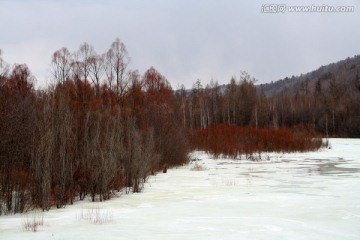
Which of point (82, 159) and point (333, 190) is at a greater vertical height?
point (82, 159)

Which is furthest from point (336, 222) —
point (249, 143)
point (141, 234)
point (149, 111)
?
point (249, 143)

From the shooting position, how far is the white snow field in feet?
20.0

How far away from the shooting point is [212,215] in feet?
25.0

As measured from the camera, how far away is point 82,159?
10445mm

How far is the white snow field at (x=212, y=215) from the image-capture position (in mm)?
6082

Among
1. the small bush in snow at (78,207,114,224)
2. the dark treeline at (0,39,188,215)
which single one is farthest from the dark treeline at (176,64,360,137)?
the small bush in snow at (78,207,114,224)

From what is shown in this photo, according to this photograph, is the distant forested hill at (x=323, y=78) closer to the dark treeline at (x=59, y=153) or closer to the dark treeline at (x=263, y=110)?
the dark treeline at (x=263, y=110)

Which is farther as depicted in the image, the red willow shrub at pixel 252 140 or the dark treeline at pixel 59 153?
the red willow shrub at pixel 252 140

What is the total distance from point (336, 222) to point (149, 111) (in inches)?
511

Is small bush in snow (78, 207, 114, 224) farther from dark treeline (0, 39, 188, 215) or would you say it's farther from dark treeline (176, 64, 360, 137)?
dark treeline (176, 64, 360, 137)

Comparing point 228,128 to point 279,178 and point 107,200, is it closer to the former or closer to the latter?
point 279,178

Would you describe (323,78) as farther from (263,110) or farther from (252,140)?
(252,140)

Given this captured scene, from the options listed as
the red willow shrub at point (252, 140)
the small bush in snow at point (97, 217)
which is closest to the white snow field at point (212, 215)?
the small bush in snow at point (97, 217)

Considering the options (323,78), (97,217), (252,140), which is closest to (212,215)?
(97,217)
